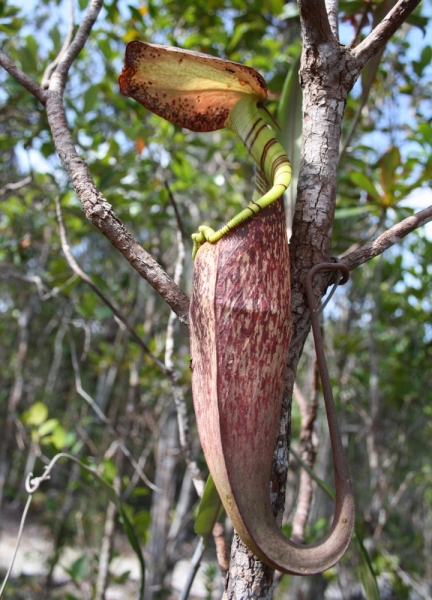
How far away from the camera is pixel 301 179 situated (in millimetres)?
634

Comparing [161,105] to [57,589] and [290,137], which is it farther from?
[57,589]

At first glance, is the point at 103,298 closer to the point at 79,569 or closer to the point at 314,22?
the point at 314,22

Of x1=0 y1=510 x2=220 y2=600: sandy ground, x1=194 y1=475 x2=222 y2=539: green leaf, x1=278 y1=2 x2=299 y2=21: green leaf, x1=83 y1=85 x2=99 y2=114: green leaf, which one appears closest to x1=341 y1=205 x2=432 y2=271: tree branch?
x1=194 y1=475 x2=222 y2=539: green leaf

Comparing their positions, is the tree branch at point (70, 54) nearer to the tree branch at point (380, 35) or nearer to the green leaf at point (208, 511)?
the tree branch at point (380, 35)

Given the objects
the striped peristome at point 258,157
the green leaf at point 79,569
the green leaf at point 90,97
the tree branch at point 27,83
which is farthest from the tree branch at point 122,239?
the green leaf at point 79,569

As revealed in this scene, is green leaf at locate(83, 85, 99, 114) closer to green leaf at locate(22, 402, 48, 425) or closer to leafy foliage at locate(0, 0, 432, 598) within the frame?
leafy foliage at locate(0, 0, 432, 598)

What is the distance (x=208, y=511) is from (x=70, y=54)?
77cm

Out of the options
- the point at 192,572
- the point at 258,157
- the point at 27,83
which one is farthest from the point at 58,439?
the point at 258,157

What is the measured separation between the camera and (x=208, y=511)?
75 centimetres

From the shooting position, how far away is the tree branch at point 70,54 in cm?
76

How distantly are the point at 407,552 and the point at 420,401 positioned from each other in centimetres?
245

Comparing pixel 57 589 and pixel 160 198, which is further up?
pixel 160 198

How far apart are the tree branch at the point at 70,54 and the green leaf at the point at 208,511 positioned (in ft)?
2.17

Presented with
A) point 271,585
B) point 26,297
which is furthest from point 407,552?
point 271,585
